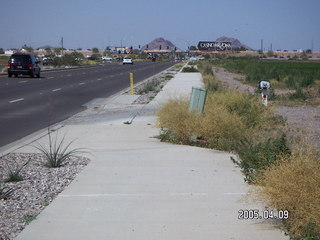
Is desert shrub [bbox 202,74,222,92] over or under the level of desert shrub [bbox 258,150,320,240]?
under

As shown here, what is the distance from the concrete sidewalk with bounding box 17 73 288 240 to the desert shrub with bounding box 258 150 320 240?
0.25 meters

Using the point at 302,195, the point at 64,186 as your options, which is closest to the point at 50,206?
the point at 64,186

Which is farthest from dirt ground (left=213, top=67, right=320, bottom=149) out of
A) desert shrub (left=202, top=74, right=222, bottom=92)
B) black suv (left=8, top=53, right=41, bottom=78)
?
black suv (left=8, top=53, right=41, bottom=78)

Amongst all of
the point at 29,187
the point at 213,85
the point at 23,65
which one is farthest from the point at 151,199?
the point at 23,65

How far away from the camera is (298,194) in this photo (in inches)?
244

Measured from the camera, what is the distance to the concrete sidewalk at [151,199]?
632cm

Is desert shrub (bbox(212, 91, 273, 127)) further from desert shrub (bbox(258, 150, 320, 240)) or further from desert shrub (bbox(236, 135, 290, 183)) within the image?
desert shrub (bbox(258, 150, 320, 240))

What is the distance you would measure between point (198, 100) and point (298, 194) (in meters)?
7.59

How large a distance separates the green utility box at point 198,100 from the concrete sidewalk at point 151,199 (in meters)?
1.60

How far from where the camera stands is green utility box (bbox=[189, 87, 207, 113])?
1340 cm

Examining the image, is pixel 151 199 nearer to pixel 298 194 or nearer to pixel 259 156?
pixel 259 156

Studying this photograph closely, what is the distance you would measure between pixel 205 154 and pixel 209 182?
2370 mm

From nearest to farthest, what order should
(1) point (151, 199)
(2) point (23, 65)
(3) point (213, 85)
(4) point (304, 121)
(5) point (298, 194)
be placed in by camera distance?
(5) point (298, 194) → (1) point (151, 199) → (4) point (304, 121) → (3) point (213, 85) → (2) point (23, 65)

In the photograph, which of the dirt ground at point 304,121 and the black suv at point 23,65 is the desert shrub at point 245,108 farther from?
the black suv at point 23,65
